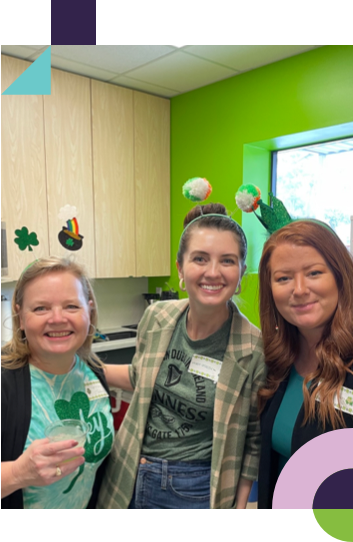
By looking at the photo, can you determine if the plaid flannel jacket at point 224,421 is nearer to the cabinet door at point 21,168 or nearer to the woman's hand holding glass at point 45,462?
the woman's hand holding glass at point 45,462

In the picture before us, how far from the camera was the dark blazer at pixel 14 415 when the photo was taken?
0.85m

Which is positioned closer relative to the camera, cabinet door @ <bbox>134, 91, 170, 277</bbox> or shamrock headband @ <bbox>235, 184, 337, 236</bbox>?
shamrock headband @ <bbox>235, 184, 337, 236</bbox>

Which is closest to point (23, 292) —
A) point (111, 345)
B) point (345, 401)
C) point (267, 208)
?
point (267, 208)

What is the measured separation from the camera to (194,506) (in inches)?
44.4

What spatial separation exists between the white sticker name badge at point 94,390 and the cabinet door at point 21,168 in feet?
5.85

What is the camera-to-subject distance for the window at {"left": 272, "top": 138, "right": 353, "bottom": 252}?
105 centimetres

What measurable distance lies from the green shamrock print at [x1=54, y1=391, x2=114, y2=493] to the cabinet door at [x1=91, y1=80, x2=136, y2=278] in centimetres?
216

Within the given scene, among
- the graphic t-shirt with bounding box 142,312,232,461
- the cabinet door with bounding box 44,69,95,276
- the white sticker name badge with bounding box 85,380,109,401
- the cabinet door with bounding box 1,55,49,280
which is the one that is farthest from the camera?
the cabinet door with bounding box 44,69,95,276

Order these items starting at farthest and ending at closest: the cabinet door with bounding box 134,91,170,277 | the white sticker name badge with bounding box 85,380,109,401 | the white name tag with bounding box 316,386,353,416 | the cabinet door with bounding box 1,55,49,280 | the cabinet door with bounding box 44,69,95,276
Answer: the cabinet door with bounding box 134,91,170,277
the cabinet door with bounding box 44,69,95,276
the cabinet door with bounding box 1,55,49,280
the white sticker name badge with bounding box 85,380,109,401
the white name tag with bounding box 316,386,353,416

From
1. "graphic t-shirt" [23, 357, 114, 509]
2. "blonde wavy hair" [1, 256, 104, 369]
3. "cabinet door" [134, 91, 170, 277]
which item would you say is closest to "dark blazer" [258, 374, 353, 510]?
"graphic t-shirt" [23, 357, 114, 509]

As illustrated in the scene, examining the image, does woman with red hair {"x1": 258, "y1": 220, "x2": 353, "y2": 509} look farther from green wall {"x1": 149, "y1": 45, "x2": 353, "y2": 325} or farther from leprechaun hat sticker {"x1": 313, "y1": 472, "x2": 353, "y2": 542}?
green wall {"x1": 149, "y1": 45, "x2": 353, "y2": 325}

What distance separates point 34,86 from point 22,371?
61 centimetres

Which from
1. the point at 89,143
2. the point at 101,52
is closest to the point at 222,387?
the point at 101,52
